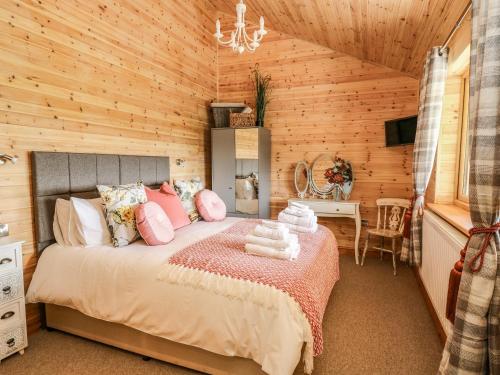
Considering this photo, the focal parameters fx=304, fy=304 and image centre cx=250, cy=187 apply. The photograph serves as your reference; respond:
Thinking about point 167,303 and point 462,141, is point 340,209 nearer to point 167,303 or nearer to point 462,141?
point 462,141

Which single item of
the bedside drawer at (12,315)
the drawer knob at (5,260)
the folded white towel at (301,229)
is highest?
Result: the folded white towel at (301,229)

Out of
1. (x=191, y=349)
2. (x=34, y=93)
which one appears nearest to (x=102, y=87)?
(x=34, y=93)

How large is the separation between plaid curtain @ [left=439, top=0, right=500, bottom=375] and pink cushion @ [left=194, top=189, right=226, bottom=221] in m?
2.27

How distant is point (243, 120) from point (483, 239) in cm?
326

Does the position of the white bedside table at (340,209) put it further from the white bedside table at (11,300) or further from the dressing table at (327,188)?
the white bedside table at (11,300)

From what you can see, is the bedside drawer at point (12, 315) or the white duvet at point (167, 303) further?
the bedside drawer at point (12, 315)

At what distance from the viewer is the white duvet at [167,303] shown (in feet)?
4.95

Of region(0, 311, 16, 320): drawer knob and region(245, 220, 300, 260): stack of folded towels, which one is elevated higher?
region(245, 220, 300, 260): stack of folded towels

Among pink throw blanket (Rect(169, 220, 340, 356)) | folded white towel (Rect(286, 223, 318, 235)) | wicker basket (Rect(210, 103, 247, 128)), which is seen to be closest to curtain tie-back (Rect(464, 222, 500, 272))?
pink throw blanket (Rect(169, 220, 340, 356))

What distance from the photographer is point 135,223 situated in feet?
7.75

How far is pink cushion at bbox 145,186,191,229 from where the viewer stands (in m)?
2.71

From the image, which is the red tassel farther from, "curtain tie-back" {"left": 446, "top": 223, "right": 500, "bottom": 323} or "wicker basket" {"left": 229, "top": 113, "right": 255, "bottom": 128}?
"wicker basket" {"left": 229, "top": 113, "right": 255, "bottom": 128}

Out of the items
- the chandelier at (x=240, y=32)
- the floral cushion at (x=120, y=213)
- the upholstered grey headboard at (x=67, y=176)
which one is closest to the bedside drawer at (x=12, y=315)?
the upholstered grey headboard at (x=67, y=176)

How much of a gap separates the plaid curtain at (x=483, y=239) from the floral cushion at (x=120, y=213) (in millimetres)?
2085
